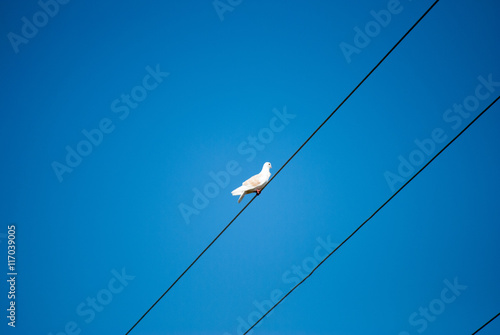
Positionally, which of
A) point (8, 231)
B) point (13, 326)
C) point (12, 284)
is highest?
point (8, 231)

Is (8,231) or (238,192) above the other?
(8,231)

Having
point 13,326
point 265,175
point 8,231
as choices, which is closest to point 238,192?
point 265,175

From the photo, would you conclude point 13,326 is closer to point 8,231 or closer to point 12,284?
point 12,284

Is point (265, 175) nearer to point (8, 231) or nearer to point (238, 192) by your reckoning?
point (238, 192)

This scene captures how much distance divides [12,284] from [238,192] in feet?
9.35

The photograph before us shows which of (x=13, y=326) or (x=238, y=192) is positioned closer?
(x=238, y=192)

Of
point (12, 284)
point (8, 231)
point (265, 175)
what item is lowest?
point (265, 175)

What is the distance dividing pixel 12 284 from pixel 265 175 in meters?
2.96

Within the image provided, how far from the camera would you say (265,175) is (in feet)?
11.4

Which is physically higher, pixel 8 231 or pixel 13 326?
pixel 8 231

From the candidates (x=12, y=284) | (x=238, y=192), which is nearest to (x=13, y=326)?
(x=12, y=284)

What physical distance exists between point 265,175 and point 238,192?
265 millimetres

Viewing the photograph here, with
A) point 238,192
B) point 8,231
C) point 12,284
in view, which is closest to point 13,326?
point 12,284

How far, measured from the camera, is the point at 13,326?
482cm
